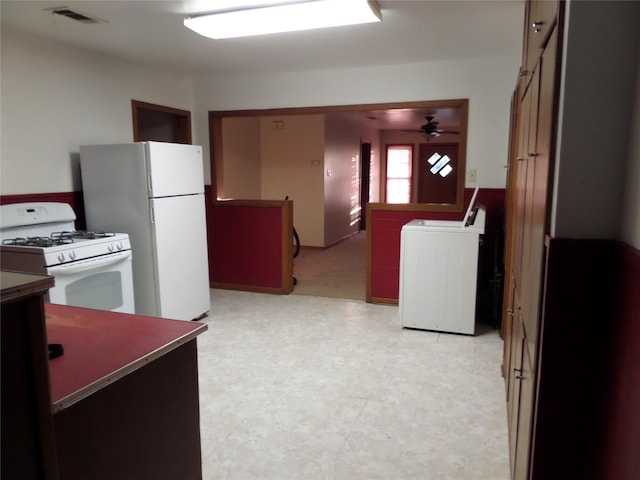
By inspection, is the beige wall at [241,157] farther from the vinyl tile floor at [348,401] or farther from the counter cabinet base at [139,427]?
the counter cabinet base at [139,427]

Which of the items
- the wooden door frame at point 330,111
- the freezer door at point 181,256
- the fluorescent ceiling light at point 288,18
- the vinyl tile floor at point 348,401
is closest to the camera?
the vinyl tile floor at point 348,401

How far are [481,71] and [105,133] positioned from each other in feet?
10.9

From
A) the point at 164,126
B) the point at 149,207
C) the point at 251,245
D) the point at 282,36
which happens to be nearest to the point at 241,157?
the point at 164,126

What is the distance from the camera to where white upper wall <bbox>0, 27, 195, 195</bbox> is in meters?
3.10

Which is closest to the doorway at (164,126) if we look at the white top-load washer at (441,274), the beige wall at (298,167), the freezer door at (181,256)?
the freezer door at (181,256)

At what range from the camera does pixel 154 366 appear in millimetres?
1415

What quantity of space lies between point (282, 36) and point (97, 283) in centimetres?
218

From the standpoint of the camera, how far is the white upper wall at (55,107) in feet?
10.2

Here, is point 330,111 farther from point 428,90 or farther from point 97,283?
point 97,283

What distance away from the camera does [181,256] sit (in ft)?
12.4

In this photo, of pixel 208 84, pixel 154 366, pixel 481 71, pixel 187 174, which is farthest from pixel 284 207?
pixel 154 366

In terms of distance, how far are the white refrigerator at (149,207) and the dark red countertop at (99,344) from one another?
1842 millimetres

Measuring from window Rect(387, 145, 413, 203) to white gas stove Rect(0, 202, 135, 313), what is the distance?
8455mm

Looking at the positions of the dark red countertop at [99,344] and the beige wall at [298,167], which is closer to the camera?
the dark red countertop at [99,344]
